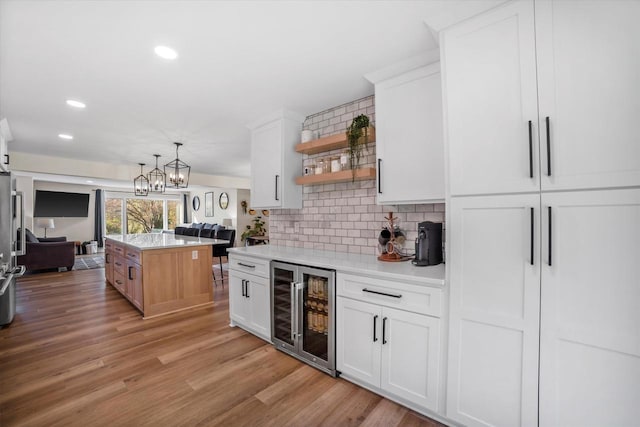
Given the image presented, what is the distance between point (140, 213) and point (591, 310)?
40.8 feet

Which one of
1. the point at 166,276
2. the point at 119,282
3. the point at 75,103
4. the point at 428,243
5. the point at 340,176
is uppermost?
the point at 75,103

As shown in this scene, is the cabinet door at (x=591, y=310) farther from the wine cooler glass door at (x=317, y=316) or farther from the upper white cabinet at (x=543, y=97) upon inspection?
the wine cooler glass door at (x=317, y=316)

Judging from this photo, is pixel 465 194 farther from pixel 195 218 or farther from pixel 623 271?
pixel 195 218

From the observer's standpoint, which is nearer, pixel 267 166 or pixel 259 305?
pixel 259 305

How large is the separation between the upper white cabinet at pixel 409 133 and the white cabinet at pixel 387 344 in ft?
2.33

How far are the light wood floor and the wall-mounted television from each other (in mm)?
7106

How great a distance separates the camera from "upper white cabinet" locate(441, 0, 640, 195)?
3.92ft

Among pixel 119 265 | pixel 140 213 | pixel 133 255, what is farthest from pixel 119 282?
pixel 140 213

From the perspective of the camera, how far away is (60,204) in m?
8.92

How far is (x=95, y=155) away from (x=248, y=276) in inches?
175

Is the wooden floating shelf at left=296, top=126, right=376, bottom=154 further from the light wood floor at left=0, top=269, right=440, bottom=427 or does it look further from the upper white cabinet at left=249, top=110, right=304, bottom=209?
the light wood floor at left=0, top=269, right=440, bottom=427

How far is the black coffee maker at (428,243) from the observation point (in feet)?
6.51

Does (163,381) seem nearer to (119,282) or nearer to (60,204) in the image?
(119,282)

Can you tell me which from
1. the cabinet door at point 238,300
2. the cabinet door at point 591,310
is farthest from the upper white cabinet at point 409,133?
the cabinet door at point 238,300
